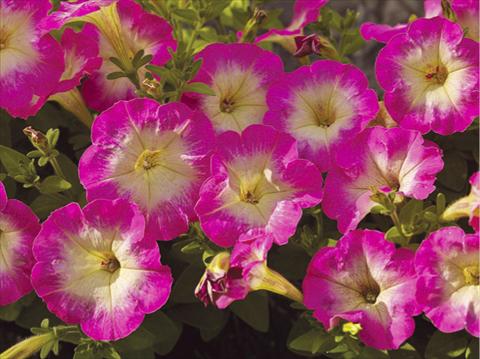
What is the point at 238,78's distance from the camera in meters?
1.33

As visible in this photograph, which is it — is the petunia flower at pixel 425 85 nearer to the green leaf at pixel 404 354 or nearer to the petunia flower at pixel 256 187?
the petunia flower at pixel 256 187

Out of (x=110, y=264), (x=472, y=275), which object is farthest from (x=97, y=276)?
(x=472, y=275)

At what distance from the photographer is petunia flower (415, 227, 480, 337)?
1090 mm

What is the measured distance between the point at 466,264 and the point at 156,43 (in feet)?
2.07

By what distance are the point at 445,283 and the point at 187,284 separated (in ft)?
1.42

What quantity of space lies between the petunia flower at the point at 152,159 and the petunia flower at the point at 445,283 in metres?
0.35

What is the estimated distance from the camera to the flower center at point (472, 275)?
3.67ft

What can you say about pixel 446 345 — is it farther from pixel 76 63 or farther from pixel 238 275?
pixel 76 63

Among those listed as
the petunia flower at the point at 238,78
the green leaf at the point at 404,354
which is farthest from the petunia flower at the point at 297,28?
the green leaf at the point at 404,354

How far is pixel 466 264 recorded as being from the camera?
1.12 m

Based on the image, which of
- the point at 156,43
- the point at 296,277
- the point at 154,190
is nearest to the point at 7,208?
the point at 154,190

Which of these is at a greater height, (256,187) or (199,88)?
(199,88)

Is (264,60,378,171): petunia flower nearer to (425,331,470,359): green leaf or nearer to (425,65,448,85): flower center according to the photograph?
(425,65,448,85): flower center

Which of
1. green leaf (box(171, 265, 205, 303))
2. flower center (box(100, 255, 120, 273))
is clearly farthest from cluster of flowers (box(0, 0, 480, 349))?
green leaf (box(171, 265, 205, 303))
